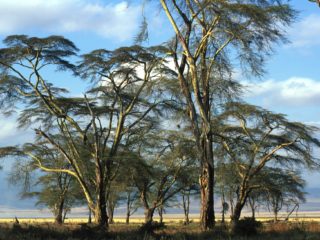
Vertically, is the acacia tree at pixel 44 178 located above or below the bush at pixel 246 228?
above

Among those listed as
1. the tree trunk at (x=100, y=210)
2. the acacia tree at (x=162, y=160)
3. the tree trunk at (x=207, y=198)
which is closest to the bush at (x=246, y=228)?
the tree trunk at (x=207, y=198)

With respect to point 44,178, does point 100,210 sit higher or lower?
lower

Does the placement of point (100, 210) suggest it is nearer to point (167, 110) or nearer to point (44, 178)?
point (167, 110)

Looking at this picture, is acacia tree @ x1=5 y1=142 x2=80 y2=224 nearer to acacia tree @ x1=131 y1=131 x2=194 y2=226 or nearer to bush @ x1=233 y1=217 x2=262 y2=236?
acacia tree @ x1=131 y1=131 x2=194 y2=226

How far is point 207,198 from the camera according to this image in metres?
17.7

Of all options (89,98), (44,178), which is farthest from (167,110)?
(44,178)

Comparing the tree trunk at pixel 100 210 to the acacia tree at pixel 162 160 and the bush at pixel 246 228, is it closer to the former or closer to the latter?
the acacia tree at pixel 162 160

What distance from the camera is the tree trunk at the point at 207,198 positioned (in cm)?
1742

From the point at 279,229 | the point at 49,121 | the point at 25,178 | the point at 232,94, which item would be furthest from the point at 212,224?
the point at 25,178

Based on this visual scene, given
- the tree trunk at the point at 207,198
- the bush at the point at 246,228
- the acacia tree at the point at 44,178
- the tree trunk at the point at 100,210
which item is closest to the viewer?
the bush at the point at 246,228

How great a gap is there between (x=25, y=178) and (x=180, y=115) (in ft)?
36.7

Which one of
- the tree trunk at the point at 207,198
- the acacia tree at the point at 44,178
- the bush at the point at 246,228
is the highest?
the acacia tree at the point at 44,178

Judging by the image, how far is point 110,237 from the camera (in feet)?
47.8

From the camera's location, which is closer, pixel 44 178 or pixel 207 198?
pixel 207 198
